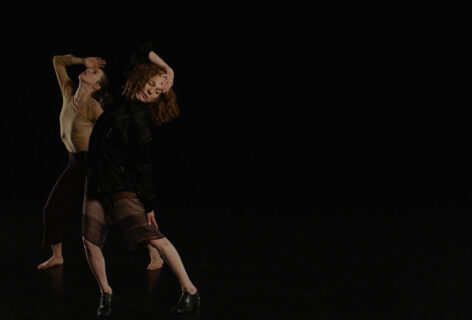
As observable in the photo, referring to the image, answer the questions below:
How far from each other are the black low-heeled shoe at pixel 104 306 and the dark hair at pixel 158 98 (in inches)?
32.0

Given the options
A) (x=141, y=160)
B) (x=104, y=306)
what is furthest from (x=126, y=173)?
(x=104, y=306)

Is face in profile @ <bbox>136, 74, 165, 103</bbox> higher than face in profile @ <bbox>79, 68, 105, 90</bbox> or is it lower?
higher

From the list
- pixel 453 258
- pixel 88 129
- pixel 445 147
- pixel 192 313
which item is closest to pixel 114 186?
pixel 192 313

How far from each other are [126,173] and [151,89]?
38 cm

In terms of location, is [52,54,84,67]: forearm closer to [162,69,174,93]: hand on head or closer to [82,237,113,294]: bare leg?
[162,69,174,93]: hand on head

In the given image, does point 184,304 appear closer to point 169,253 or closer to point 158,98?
point 169,253

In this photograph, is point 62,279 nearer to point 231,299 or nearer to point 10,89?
point 231,299

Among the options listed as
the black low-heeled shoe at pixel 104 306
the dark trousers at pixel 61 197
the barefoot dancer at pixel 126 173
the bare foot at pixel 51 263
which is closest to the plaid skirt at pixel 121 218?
the barefoot dancer at pixel 126 173

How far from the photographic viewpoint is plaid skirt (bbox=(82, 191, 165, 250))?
287cm

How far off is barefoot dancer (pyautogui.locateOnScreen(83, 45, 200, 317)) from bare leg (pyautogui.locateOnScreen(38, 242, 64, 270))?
106 cm

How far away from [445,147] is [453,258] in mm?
4951

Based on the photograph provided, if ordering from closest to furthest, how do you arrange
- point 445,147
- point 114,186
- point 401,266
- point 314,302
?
point 114,186, point 314,302, point 401,266, point 445,147

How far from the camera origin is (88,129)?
12.0 ft

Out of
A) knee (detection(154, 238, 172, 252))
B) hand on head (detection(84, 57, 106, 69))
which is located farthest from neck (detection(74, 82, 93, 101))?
knee (detection(154, 238, 172, 252))
